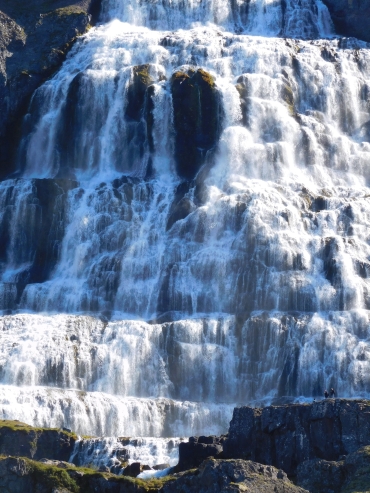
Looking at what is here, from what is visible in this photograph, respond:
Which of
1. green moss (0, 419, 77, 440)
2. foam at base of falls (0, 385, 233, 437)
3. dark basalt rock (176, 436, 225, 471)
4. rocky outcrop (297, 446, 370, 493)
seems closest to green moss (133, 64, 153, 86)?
foam at base of falls (0, 385, 233, 437)

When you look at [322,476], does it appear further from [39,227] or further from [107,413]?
[39,227]

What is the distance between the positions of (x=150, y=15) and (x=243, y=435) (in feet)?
240

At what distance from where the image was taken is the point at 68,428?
8275 cm

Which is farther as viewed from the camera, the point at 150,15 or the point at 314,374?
the point at 150,15

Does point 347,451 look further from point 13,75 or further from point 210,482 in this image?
point 13,75

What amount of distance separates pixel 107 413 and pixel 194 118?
3590 cm

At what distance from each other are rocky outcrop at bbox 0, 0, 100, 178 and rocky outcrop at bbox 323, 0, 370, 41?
25.4 metres

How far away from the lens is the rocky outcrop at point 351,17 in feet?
420

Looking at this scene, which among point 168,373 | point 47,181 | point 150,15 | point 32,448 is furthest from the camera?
point 150,15

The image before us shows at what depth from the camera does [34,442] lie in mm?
73688

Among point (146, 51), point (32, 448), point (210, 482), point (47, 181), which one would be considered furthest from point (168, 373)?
point (146, 51)

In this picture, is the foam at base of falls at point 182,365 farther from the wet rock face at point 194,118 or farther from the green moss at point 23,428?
the wet rock face at point 194,118

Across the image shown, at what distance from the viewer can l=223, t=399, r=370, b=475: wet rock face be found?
63531 mm

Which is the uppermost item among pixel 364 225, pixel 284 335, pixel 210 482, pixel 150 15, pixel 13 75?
pixel 150 15
